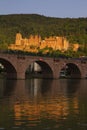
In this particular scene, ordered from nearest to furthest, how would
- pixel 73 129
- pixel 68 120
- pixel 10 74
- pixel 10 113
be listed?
pixel 73 129
pixel 68 120
pixel 10 113
pixel 10 74

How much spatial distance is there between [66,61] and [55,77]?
782cm

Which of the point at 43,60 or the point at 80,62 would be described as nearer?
the point at 43,60

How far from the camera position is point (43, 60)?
12631 cm

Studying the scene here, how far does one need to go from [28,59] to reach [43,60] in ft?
21.7

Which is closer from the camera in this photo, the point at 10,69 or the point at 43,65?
the point at 10,69

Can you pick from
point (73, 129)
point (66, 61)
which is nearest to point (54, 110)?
point (73, 129)

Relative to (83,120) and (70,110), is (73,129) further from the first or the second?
(70,110)

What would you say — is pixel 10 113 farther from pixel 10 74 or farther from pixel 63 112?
pixel 10 74

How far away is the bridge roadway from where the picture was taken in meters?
115

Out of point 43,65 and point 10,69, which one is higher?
point 43,65

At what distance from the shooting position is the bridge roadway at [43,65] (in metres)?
115

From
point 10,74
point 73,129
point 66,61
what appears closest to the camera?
point 73,129

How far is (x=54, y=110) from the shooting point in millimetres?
38094

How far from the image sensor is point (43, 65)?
13275 centimetres
